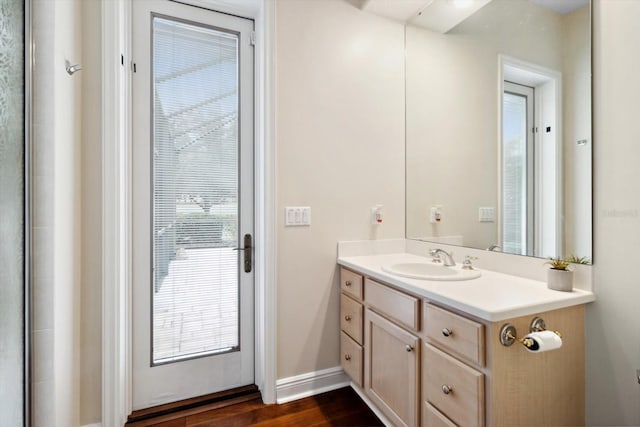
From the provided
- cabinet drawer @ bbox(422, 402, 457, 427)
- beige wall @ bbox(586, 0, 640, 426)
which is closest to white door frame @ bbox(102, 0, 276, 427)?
cabinet drawer @ bbox(422, 402, 457, 427)

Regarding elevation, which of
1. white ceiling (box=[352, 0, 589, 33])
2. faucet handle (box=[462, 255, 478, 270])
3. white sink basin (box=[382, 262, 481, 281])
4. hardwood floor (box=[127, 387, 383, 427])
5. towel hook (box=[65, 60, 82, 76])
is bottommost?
hardwood floor (box=[127, 387, 383, 427])

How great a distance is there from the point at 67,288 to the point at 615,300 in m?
2.26

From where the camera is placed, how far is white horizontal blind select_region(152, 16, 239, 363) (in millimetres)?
1779

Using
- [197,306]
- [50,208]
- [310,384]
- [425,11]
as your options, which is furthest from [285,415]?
[425,11]

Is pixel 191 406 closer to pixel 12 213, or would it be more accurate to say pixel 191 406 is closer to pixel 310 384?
pixel 310 384

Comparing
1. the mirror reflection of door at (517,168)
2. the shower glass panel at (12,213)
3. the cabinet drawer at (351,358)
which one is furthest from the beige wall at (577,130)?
the shower glass panel at (12,213)

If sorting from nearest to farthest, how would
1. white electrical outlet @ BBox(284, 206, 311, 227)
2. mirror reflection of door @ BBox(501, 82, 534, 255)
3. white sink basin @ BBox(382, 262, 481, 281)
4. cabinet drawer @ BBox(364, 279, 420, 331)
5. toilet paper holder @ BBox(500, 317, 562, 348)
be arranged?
toilet paper holder @ BBox(500, 317, 562, 348) < cabinet drawer @ BBox(364, 279, 420, 331) < mirror reflection of door @ BBox(501, 82, 534, 255) < white sink basin @ BBox(382, 262, 481, 281) < white electrical outlet @ BBox(284, 206, 311, 227)

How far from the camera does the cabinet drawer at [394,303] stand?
134cm

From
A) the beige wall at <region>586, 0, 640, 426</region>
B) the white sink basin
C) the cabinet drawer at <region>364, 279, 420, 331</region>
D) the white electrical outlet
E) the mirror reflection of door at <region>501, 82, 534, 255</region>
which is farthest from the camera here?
the white electrical outlet

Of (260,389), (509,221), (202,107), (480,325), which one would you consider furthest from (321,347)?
(202,107)

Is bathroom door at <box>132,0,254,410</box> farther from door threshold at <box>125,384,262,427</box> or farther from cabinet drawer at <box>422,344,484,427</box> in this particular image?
cabinet drawer at <box>422,344,484,427</box>

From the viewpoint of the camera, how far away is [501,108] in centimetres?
159

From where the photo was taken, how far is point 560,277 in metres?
1.21

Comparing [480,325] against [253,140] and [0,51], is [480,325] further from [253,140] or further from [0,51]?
[0,51]
